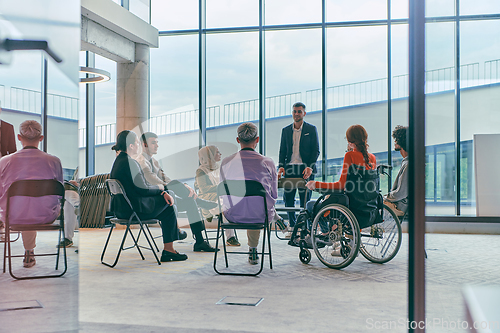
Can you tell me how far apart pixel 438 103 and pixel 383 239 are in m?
3.05

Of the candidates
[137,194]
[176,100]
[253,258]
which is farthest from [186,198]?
[176,100]

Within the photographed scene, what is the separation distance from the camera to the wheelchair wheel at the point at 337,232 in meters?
4.02

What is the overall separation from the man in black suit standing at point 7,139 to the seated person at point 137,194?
7.95 feet

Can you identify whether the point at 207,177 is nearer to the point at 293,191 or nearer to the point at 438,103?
the point at 293,191

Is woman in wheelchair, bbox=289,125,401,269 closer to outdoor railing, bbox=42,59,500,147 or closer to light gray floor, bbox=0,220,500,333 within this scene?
light gray floor, bbox=0,220,500,333

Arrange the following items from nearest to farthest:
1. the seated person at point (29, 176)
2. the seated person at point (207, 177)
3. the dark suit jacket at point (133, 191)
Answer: the seated person at point (29, 176) → the dark suit jacket at point (133, 191) → the seated person at point (207, 177)

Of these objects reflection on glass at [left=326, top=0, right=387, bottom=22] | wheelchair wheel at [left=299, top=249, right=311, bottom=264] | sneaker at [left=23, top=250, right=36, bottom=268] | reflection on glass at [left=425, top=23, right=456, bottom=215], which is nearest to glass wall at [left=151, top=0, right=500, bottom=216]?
reflection on glass at [left=326, top=0, right=387, bottom=22]

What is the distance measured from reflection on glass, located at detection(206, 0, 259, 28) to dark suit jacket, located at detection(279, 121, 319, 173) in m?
3.38

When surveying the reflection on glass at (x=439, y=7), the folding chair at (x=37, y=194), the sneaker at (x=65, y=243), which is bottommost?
the sneaker at (x=65, y=243)

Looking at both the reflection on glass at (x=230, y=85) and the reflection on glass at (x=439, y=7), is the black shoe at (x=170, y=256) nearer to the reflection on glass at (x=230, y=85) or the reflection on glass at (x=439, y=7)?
the reflection on glass at (x=439, y=7)

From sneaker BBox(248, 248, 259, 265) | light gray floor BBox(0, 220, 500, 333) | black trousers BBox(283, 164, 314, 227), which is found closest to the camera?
light gray floor BBox(0, 220, 500, 333)

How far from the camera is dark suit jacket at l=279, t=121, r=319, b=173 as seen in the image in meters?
6.05

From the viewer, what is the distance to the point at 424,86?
1.68 m

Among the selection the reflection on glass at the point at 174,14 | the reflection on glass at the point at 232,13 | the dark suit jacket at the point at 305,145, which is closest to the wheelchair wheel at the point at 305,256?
the dark suit jacket at the point at 305,145
